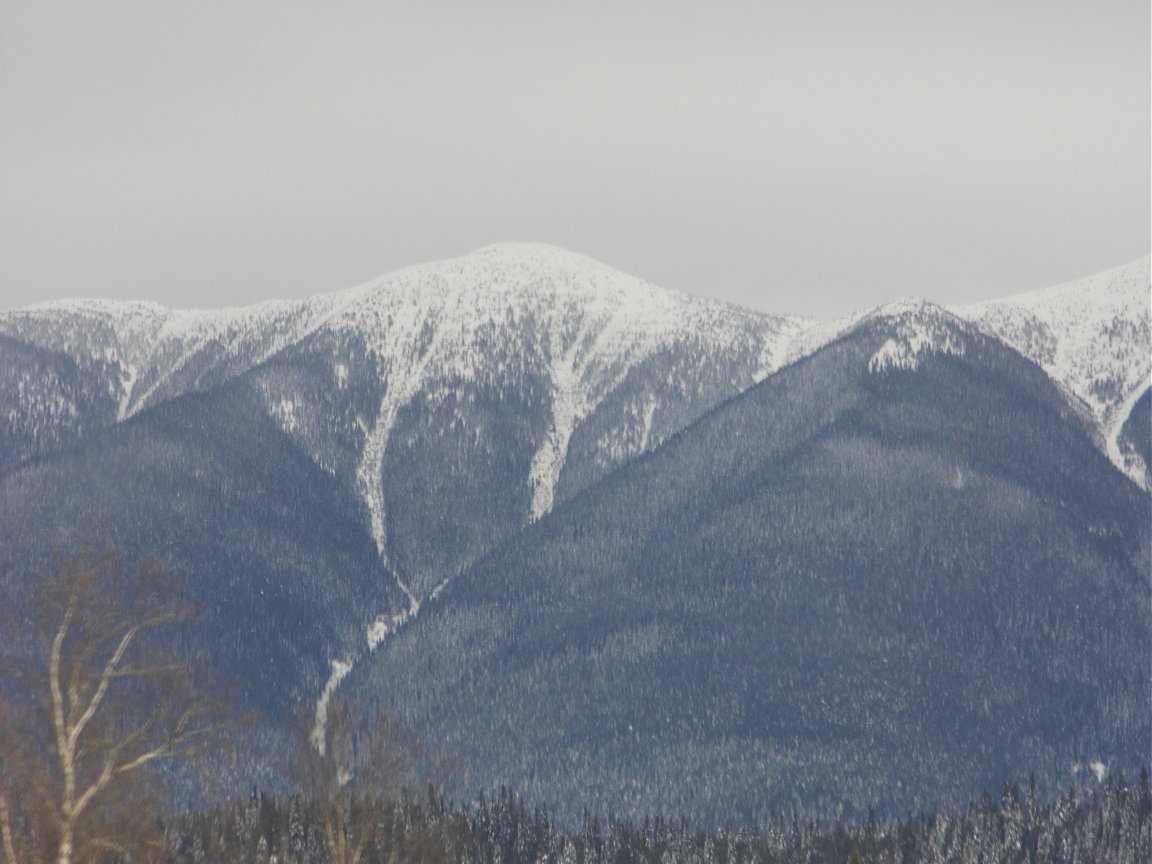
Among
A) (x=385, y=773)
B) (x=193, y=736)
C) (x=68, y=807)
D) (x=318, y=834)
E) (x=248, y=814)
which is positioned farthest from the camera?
(x=248, y=814)

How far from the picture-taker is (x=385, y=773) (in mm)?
44750

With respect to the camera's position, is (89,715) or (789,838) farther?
(789,838)

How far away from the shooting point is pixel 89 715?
28.1 meters

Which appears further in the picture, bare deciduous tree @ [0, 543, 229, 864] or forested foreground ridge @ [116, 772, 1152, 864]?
forested foreground ridge @ [116, 772, 1152, 864]

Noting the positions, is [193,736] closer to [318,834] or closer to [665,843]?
[318,834]

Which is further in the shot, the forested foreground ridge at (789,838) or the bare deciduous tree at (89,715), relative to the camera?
the forested foreground ridge at (789,838)

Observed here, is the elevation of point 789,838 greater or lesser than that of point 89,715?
lesser

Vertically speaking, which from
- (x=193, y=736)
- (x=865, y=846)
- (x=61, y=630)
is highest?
(x=61, y=630)

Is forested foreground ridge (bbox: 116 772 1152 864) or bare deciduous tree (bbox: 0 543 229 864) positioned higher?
bare deciduous tree (bbox: 0 543 229 864)

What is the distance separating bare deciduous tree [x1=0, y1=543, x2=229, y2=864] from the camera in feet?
89.6

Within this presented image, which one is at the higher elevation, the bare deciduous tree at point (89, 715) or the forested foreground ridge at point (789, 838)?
the bare deciduous tree at point (89, 715)

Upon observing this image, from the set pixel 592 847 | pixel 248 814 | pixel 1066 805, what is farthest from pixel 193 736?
pixel 1066 805

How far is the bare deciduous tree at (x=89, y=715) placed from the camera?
27297 mm

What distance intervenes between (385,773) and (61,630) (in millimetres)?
17968
